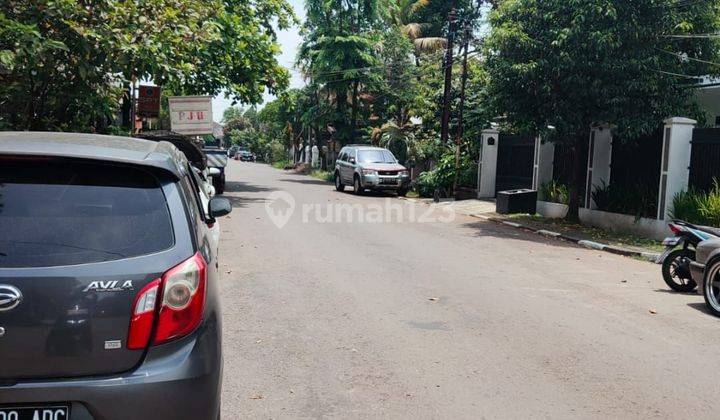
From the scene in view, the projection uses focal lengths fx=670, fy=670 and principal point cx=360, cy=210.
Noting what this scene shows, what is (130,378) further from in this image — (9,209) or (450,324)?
(450,324)

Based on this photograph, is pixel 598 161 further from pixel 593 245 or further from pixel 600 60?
pixel 593 245

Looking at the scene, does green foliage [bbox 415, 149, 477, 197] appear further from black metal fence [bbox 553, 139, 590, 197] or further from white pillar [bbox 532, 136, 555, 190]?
black metal fence [bbox 553, 139, 590, 197]

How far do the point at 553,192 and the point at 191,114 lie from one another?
41.2 feet

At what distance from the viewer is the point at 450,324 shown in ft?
22.6

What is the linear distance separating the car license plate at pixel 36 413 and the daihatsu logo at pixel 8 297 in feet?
1.43

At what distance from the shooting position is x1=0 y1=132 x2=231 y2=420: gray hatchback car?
2928 mm

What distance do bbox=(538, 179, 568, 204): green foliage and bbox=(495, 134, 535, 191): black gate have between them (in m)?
1.68

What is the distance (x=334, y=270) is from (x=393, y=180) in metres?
16.0

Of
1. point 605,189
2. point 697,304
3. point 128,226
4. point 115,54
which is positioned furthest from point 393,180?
point 128,226

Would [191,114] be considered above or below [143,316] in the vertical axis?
above

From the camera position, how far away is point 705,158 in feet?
46.4

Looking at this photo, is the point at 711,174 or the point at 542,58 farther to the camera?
the point at 542,58

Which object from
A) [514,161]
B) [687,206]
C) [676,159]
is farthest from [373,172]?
[687,206]

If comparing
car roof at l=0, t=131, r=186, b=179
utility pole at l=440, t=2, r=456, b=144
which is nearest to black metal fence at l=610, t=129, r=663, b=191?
utility pole at l=440, t=2, r=456, b=144
